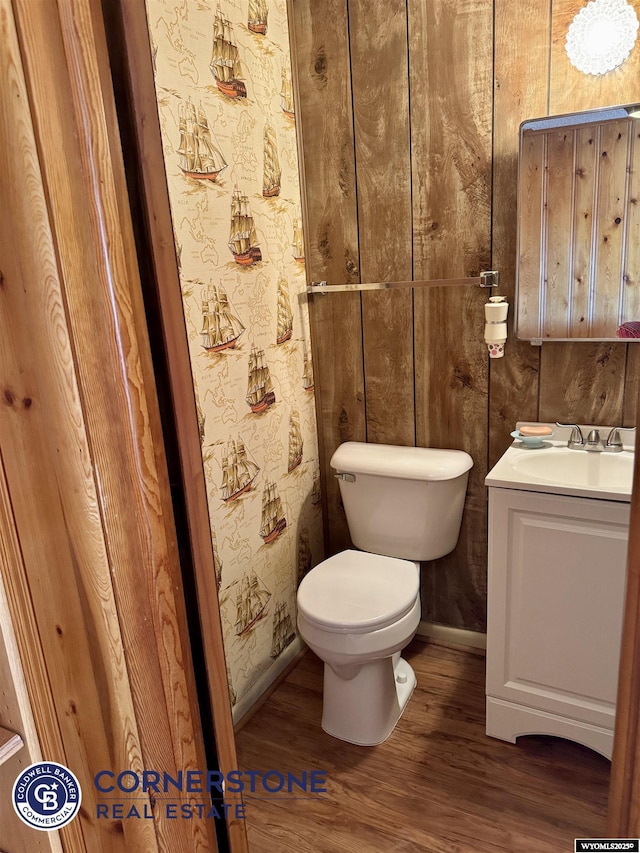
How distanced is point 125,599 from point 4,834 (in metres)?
0.43

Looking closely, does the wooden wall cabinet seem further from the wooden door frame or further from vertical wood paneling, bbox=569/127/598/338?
the wooden door frame

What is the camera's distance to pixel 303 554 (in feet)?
7.93

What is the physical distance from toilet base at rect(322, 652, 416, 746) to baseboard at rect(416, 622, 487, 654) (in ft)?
1.53

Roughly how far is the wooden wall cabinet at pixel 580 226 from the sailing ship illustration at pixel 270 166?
78 cm

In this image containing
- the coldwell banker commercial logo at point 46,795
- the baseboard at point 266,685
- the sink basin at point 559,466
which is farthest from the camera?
the baseboard at point 266,685

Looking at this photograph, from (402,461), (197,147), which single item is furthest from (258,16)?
(402,461)

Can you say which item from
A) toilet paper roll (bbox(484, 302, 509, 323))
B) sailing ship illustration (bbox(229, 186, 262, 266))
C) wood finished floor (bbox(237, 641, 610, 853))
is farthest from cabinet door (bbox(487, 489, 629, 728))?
sailing ship illustration (bbox(229, 186, 262, 266))

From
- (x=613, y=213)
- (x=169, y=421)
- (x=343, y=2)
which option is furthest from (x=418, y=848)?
(x=343, y=2)

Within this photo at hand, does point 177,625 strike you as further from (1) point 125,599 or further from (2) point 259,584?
(2) point 259,584

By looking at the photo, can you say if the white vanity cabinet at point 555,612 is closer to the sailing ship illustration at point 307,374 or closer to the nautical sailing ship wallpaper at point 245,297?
the nautical sailing ship wallpaper at point 245,297

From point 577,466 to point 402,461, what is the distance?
21.9 inches

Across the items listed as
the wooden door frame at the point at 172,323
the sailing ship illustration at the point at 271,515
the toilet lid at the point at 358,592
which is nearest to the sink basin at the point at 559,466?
the toilet lid at the point at 358,592

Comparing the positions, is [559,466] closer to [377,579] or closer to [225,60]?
[377,579]

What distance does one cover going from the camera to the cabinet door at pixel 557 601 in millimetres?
1636
